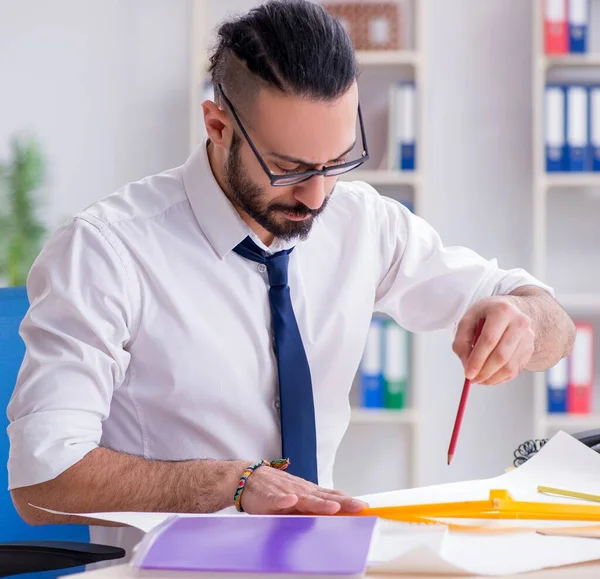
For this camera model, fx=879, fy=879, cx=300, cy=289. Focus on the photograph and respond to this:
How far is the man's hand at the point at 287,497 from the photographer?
2.99 feet

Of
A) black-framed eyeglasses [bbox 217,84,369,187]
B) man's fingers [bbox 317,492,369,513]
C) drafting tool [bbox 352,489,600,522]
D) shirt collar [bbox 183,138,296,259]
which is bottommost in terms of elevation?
drafting tool [bbox 352,489,600,522]

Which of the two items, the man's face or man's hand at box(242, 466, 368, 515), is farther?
the man's face

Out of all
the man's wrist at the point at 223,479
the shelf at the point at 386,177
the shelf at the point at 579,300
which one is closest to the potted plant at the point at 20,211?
the shelf at the point at 386,177

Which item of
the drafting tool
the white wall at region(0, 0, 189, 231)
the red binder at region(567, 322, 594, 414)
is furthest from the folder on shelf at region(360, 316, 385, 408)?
the drafting tool

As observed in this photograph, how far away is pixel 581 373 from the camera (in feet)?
9.48

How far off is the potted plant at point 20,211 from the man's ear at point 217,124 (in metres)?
1.93

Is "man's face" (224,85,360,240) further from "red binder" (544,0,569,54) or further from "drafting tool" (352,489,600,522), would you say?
"red binder" (544,0,569,54)

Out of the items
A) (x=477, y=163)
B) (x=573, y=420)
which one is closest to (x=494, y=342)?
(x=573, y=420)

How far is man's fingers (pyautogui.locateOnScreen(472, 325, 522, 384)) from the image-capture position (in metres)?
1.18

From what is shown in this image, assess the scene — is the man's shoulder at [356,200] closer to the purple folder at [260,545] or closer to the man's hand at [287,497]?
the man's hand at [287,497]

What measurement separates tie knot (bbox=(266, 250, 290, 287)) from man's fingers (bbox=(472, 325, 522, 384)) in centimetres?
38

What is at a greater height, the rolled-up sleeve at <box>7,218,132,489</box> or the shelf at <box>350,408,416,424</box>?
the rolled-up sleeve at <box>7,218,132,489</box>

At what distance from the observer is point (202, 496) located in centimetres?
106

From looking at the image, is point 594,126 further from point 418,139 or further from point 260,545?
point 260,545
